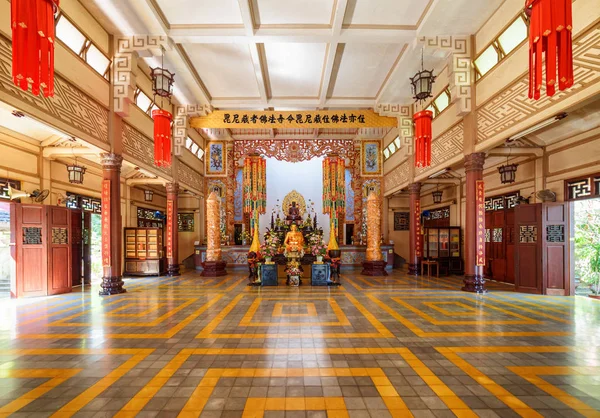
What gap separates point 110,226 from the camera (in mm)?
7102

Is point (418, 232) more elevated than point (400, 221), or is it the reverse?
point (400, 221)

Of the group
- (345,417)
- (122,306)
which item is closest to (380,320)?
(345,417)

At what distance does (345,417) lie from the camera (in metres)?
2.31

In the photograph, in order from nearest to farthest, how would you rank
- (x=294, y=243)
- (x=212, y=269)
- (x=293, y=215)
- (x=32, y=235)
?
(x=32, y=235) < (x=294, y=243) < (x=212, y=269) < (x=293, y=215)

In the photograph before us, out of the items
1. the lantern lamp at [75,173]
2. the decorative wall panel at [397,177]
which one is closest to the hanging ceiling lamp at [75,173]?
the lantern lamp at [75,173]

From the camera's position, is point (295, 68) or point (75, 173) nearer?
point (75, 173)

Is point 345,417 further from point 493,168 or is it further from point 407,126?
point 407,126

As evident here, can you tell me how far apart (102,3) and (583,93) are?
26.8ft

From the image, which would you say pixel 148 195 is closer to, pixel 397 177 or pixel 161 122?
pixel 161 122

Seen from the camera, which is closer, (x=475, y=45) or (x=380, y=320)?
(x=380, y=320)

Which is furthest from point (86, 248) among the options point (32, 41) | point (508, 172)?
point (508, 172)

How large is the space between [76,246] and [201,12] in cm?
643

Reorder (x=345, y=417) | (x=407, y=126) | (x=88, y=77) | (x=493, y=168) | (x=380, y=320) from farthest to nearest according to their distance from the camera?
(x=407, y=126) → (x=493, y=168) → (x=88, y=77) → (x=380, y=320) → (x=345, y=417)

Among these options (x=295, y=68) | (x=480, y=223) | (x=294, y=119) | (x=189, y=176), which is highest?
(x=295, y=68)
